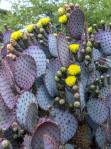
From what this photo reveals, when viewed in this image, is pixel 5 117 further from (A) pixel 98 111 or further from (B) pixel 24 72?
(A) pixel 98 111

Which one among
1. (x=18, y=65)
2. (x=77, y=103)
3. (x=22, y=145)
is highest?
(x=18, y=65)

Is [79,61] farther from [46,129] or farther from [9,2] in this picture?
[9,2]

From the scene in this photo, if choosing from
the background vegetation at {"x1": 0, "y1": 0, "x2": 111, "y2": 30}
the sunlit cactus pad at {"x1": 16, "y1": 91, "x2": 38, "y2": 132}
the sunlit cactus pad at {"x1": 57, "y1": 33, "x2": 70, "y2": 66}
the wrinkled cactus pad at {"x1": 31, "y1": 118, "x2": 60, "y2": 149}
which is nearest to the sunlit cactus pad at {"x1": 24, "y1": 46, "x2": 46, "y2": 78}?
the sunlit cactus pad at {"x1": 57, "y1": 33, "x2": 70, "y2": 66}

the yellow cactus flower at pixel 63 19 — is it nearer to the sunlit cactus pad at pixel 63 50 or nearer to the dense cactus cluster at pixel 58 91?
the dense cactus cluster at pixel 58 91

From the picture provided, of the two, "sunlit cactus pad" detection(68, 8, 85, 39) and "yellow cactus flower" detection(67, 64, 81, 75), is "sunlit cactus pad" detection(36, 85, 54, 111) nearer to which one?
"yellow cactus flower" detection(67, 64, 81, 75)

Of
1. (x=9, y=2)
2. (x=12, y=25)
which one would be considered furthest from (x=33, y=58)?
(x=9, y=2)

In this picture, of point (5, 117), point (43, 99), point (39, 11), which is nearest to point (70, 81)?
point (43, 99)

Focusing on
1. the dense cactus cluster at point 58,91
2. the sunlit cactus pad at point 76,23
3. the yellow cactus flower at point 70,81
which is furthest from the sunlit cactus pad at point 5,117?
the sunlit cactus pad at point 76,23
